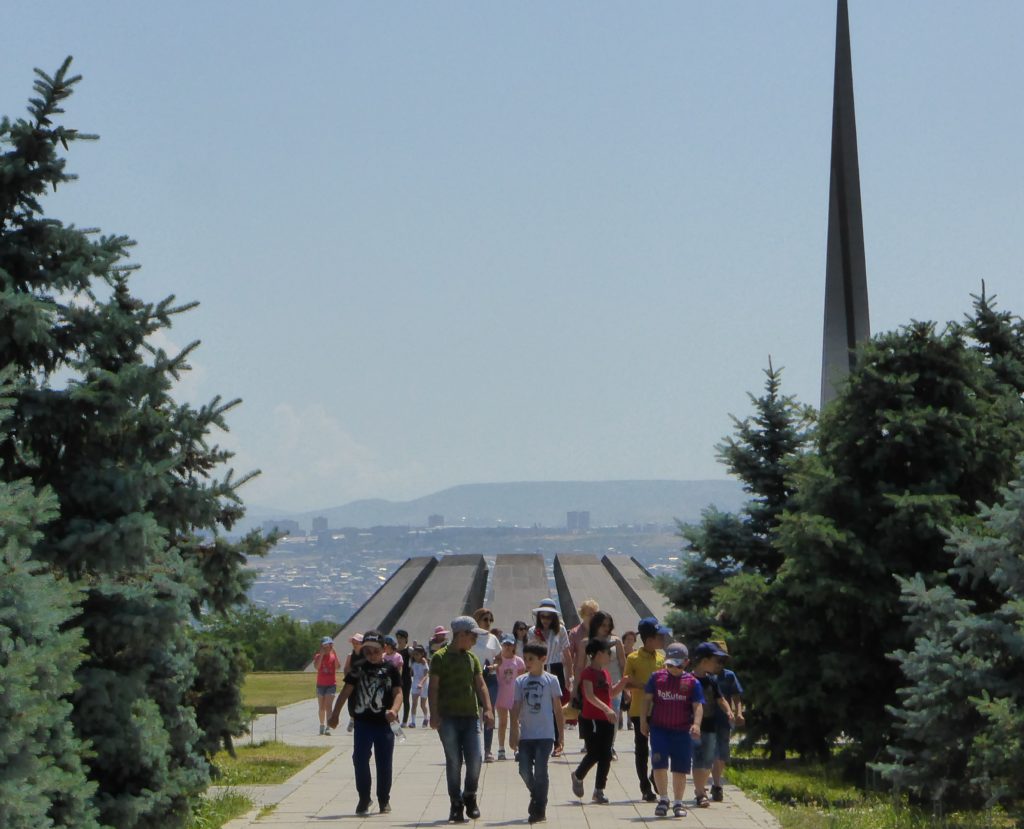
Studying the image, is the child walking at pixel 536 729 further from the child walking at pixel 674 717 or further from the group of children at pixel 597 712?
the child walking at pixel 674 717

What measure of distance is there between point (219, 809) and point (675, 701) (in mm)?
3759

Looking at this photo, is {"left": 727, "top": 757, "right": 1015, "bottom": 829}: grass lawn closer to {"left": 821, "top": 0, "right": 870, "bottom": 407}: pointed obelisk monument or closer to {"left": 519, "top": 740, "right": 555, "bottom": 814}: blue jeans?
{"left": 519, "top": 740, "right": 555, "bottom": 814}: blue jeans

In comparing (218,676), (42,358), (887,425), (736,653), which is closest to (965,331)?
(887,425)

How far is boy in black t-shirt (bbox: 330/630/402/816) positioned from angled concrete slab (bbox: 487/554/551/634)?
3070cm

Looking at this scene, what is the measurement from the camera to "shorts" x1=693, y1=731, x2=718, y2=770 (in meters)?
12.2

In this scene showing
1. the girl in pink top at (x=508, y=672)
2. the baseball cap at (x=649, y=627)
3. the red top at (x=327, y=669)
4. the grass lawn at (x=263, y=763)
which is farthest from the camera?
the red top at (x=327, y=669)

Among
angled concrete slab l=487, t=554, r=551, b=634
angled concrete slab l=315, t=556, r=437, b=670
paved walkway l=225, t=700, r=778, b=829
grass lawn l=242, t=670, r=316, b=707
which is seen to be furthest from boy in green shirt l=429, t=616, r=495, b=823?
angled concrete slab l=315, t=556, r=437, b=670

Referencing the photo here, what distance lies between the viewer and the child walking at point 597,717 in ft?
39.1

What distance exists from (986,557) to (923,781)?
184cm

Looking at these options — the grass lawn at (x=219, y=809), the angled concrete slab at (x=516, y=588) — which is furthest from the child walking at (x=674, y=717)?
the angled concrete slab at (x=516, y=588)

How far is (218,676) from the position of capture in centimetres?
1351

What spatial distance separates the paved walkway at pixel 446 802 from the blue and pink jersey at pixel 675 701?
2.33 ft

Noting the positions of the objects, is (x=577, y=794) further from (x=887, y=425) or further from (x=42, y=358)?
(x=42, y=358)

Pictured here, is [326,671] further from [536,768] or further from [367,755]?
[536,768]
